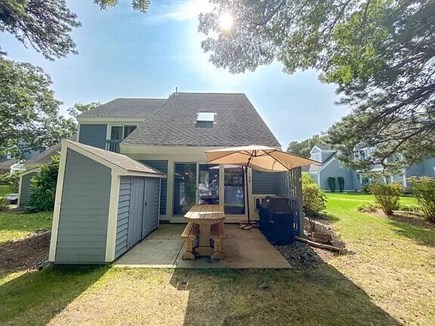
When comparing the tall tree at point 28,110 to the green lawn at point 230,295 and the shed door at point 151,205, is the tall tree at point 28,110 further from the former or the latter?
the green lawn at point 230,295

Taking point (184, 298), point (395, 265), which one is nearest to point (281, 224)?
point (395, 265)

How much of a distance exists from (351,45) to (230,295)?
5841 mm

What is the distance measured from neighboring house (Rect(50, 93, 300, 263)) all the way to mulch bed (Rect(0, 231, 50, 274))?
79 cm

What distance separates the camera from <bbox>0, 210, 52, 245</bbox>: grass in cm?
712

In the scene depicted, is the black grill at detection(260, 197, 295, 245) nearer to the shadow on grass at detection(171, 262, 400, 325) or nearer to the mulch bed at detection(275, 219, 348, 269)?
the mulch bed at detection(275, 219, 348, 269)

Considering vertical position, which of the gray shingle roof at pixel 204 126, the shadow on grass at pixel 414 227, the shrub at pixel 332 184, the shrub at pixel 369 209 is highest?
the gray shingle roof at pixel 204 126

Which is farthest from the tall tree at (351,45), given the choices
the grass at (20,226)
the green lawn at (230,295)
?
the grass at (20,226)

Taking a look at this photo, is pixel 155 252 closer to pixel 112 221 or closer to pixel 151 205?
pixel 112 221

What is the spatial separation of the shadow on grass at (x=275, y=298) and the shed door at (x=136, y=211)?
2.04 meters

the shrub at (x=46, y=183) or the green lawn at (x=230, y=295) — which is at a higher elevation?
the shrub at (x=46, y=183)

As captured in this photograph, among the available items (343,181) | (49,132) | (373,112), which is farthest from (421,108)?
(49,132)

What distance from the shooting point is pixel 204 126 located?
10.1m

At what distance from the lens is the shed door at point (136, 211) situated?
5.60m

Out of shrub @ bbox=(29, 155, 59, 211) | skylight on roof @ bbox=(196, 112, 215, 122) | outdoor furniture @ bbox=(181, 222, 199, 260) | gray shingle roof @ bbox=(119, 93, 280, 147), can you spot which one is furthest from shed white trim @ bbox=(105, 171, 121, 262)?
shrub @ bbox=(29, 155, 59, 211)
